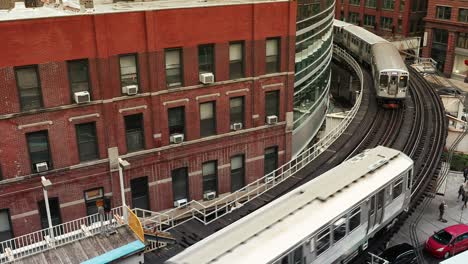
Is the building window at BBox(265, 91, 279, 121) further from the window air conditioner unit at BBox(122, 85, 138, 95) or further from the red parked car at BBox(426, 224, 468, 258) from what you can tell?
the red parked car at BBox(426, 224, 468, 258)

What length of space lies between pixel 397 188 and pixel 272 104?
9.17 meters

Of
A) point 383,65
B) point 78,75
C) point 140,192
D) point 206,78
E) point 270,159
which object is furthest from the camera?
point 383,65

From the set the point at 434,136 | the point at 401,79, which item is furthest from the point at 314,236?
the point at 401,79

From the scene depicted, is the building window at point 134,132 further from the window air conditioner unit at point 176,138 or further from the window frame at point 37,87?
the window frame at point 37,87

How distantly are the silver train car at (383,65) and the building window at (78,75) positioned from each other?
27.4 m

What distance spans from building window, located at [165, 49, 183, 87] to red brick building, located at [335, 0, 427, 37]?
209 ft

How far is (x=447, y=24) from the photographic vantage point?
234 feet

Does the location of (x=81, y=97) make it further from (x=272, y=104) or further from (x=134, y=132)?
(x=272, y=104)

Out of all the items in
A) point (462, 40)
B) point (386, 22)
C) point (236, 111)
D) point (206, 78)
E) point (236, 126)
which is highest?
point (206, 78)

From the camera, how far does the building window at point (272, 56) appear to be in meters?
28.2

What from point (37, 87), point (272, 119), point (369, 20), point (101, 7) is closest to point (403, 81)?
point (272, 119)

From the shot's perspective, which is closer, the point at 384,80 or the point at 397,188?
the point at 397,188

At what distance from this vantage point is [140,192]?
26.0 meters

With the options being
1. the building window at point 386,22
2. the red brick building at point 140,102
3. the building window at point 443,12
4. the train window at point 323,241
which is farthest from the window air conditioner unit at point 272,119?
the building window at point 386,22
